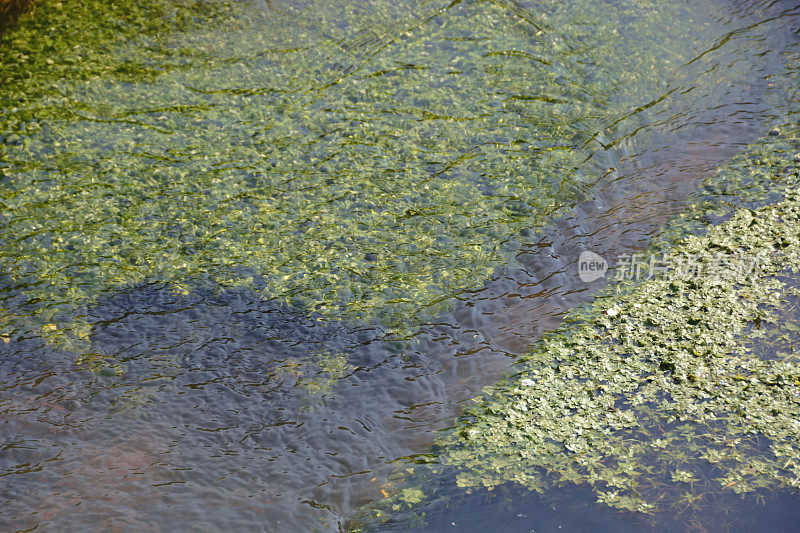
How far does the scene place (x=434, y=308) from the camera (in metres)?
6.30

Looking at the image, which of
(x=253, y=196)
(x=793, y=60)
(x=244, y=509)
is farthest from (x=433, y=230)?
(x=793, y=60)

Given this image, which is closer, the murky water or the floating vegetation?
the murky water

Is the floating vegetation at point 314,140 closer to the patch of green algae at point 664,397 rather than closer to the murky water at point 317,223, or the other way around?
the murky water at point 317,223

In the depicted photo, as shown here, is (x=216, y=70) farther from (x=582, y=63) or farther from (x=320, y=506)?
(x=320, y=506)

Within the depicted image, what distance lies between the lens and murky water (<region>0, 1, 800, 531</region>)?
4.98 metres

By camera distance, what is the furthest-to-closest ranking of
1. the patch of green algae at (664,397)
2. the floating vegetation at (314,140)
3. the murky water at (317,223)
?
the floating vegetation at (314,140), the murky water at (317,223), the patch of green algae at (664,397)

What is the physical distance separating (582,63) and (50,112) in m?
7.95

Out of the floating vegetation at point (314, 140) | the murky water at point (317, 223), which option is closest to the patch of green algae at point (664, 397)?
the murky water at point (317, 223)

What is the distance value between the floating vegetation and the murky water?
0.13 ft

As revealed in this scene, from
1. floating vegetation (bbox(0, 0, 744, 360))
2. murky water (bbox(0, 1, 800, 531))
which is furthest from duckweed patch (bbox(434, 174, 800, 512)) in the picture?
floating vegetation (bbox(0, 0, 744, 360))

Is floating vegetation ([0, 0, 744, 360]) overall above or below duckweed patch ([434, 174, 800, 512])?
above

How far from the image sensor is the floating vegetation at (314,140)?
6.46 meters

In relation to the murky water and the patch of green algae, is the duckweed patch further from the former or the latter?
the murky water

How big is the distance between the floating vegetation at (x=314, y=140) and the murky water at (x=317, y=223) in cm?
4
